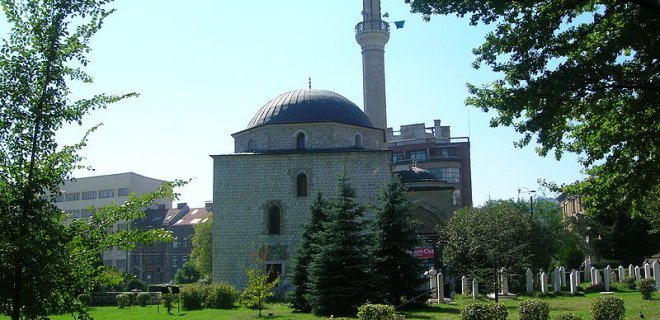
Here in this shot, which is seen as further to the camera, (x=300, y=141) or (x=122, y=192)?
(x=122, y=192)

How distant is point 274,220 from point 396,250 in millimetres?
8538

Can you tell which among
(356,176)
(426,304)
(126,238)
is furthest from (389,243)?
(126,238)

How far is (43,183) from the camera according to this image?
5957mm

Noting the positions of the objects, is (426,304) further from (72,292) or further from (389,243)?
(72,292)

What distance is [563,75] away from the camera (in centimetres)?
916

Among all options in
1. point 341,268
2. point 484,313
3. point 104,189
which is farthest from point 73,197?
point 484,313

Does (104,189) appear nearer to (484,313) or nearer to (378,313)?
(378,313)

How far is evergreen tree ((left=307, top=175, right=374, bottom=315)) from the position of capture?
726 inches

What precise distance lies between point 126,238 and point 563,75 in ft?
22.3

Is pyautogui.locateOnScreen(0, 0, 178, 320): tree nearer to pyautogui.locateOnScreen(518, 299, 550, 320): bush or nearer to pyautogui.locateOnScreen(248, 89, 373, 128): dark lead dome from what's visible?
pyautogui.locateOnScreen(518, 299, 550, 320): bush

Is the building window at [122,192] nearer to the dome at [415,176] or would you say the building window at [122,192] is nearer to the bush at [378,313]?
the dome at [415,176]

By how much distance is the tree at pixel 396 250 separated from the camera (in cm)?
1966

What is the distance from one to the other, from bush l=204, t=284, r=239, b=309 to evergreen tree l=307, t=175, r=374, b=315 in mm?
4603

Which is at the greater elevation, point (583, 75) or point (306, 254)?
point (583, 75)
